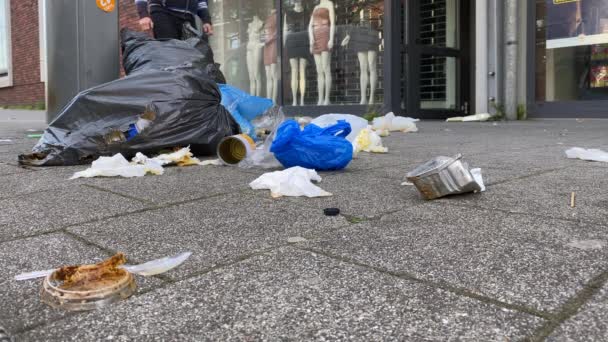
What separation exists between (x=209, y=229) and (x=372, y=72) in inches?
258

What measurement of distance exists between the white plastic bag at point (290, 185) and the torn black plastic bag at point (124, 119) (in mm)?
1090

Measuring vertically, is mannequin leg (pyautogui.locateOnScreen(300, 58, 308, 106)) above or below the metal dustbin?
above

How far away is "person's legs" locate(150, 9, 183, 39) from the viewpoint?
468 cm

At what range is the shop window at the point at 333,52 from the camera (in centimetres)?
793

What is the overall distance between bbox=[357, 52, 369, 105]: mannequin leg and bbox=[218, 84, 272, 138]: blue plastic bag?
4070 mm

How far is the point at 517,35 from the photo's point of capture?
24.6 ft

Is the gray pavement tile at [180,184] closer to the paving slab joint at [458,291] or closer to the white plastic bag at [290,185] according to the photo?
the white plastic bag at [290,185]

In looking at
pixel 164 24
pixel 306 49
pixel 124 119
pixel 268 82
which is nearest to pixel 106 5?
pixel 164 24

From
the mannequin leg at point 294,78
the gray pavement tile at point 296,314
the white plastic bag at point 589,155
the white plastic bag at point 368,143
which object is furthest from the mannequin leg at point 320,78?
the gray pavement tile at point 296,314

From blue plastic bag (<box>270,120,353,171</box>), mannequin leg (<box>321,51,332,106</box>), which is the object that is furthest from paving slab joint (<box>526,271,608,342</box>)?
mannequin leg (<box>321,51,332,106</box>)

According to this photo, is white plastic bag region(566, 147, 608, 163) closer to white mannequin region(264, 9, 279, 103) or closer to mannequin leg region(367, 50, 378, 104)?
mannequin leg region(367, 50, 378, 104)

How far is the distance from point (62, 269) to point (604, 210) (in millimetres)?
1780

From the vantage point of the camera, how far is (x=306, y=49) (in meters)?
8.71

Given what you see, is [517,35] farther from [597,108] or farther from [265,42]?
[265,42]
